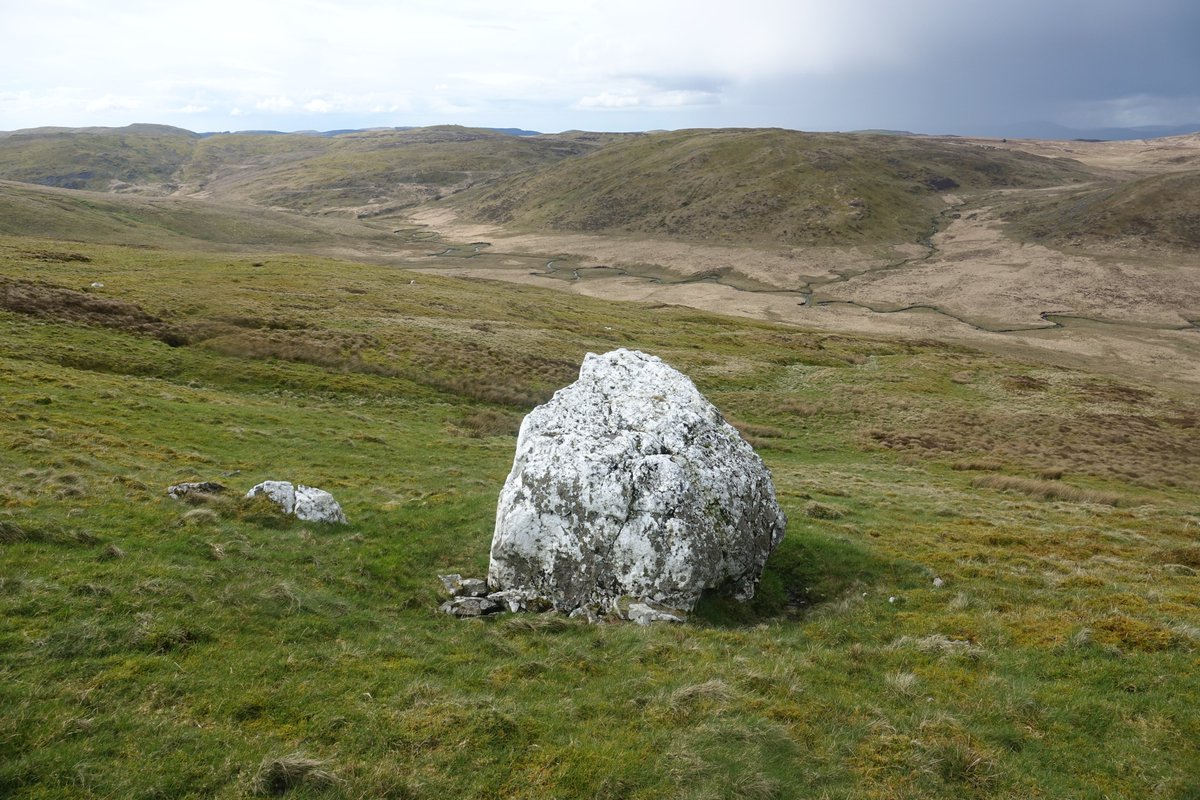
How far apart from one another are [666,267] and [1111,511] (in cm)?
14515

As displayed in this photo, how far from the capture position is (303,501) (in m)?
21.4

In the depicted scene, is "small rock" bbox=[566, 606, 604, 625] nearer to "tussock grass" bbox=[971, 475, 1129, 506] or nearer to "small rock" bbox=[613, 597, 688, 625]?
"small rock" bbox=[613, 597, 688, 625]

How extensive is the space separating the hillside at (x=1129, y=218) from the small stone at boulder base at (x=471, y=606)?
196024 mm

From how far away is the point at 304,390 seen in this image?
45.5 m

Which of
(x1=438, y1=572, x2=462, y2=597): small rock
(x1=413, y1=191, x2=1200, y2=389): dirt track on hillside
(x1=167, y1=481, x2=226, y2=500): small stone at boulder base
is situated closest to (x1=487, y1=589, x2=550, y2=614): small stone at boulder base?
(x1=438, y1=572, x2=462, y2=597): small rock

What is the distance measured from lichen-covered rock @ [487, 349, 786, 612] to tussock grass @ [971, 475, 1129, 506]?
2675 cm

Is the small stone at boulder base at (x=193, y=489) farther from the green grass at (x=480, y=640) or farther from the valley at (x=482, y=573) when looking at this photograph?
the valley at (x=482, y=573)

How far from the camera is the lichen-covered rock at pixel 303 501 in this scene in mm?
21203

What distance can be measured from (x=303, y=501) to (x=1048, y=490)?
41749 millimetres

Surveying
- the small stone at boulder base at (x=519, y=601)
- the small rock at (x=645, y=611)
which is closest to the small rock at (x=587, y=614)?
the small rock at (x=645, y=611)

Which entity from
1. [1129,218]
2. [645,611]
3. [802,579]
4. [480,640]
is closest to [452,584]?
[480,640]

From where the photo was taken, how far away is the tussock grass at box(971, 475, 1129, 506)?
126 feet

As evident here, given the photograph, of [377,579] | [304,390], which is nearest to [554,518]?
[377,579]

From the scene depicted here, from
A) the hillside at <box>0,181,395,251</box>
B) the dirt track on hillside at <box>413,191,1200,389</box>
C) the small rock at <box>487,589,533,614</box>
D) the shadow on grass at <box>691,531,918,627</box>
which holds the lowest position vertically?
the shadow on grass at <box>691,531,918,627</box>
